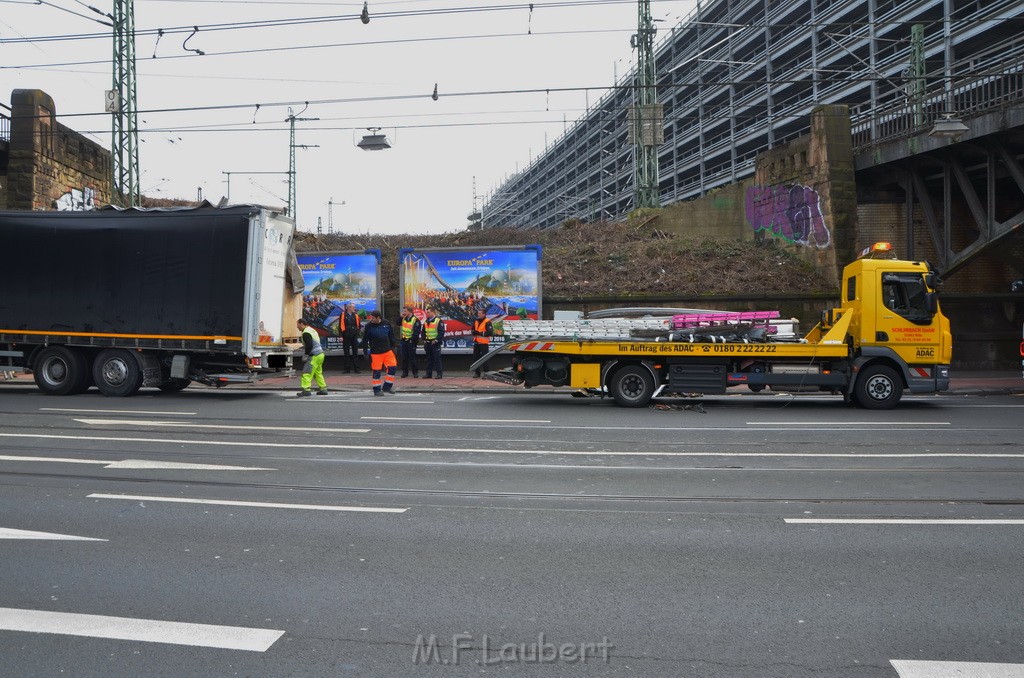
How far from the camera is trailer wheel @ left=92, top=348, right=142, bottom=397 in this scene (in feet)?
53.2

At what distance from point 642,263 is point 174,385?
14.1 metres

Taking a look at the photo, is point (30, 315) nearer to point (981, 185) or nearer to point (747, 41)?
point (981, 185)

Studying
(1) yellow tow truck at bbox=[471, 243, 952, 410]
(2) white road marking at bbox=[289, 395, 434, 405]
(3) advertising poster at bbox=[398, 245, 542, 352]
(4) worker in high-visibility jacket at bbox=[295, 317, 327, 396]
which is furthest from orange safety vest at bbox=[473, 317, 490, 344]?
(1) yellow tow truck at bbox=[471, 243, 952, 410]

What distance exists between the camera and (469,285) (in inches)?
847

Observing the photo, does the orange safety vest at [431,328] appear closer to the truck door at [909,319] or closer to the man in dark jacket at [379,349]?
the man in dark jacket at [379,349]

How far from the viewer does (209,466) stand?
8.79 m

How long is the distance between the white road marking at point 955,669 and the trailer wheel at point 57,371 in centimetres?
1639

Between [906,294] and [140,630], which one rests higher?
[906,294]

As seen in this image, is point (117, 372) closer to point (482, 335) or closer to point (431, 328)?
point (431, 328)

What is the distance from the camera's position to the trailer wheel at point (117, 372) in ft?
53.2

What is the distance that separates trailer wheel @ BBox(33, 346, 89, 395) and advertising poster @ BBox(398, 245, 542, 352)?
782 cm

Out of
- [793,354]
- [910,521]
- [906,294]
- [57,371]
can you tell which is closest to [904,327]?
[906,294]

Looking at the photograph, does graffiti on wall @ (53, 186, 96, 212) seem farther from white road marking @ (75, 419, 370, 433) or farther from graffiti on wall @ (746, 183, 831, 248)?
graffiti on wall @ (746, 183, 831, 248)

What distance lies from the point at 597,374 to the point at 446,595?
10.5 metres
